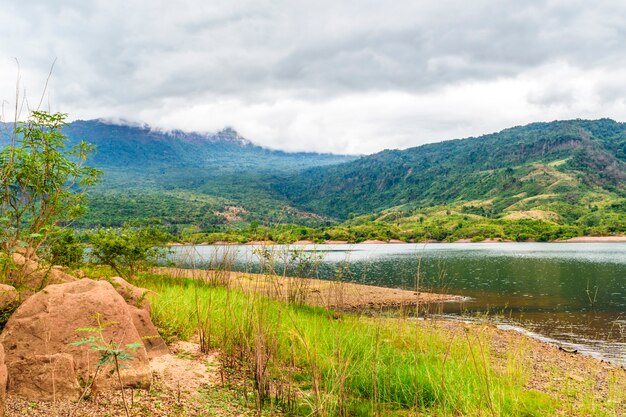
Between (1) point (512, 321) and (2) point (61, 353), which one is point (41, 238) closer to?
(2) point (61, 353)

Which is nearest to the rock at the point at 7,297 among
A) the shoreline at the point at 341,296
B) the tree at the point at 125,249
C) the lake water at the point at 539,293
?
the shoreline at the point at 341,296

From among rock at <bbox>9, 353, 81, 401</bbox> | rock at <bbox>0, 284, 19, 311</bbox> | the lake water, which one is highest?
rock at <bbox>0, 284, 19, 311</bbox>

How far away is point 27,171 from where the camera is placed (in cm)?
815

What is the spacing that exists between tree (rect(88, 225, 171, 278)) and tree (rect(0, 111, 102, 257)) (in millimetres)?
5393

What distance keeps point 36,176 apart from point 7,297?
315 centimetres

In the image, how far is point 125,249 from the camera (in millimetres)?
14719

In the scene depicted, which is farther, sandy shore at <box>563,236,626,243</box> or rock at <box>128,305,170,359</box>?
sandy shore at <box>563,236,626,243</box>

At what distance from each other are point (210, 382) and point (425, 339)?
6.02 metres

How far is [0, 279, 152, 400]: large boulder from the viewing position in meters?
4.91

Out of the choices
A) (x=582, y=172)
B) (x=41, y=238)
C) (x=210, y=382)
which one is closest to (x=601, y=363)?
(x=210, y=382)

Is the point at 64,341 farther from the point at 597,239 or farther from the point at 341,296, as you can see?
the point at 597,239

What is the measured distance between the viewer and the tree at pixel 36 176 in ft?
26.0

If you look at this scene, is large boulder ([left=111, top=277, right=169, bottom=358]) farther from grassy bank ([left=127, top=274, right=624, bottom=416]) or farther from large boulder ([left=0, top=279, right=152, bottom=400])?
large boulder ([left=0, top=279, right=152, bottom=400])

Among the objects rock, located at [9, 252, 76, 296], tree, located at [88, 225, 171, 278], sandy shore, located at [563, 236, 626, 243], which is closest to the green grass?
rock, located at [9, 252, 76, 296]
